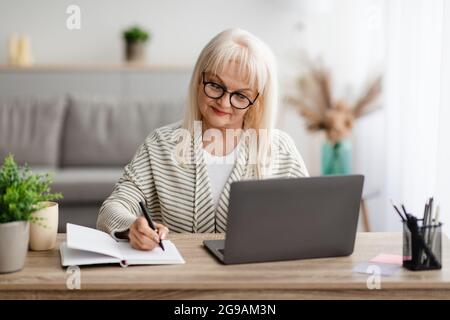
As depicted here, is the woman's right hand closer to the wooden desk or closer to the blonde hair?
the wooden desk

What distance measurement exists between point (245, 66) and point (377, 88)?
9.32 ft

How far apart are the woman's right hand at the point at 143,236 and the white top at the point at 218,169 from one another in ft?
1.33

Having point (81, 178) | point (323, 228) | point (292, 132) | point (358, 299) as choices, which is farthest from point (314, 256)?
point (292, 132)

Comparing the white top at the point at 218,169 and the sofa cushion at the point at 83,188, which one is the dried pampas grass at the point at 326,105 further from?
the white top at the point at 218,169

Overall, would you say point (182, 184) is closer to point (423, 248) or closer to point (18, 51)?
point (423, 248)

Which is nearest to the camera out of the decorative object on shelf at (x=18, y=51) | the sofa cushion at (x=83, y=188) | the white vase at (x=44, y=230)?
the white vase at (x=44, y=230)

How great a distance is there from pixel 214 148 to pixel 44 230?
22.4 inches

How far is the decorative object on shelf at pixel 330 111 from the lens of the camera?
4430 millimetres

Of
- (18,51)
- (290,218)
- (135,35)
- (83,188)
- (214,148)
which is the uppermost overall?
Answer: (135,35)

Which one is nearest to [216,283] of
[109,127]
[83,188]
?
[83,188]

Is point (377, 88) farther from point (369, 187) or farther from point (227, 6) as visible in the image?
point (227, 6)

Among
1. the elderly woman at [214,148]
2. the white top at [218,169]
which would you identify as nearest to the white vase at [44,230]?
the elderly woman at [214,148]

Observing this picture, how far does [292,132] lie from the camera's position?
5285mm

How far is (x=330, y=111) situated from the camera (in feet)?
15.1
